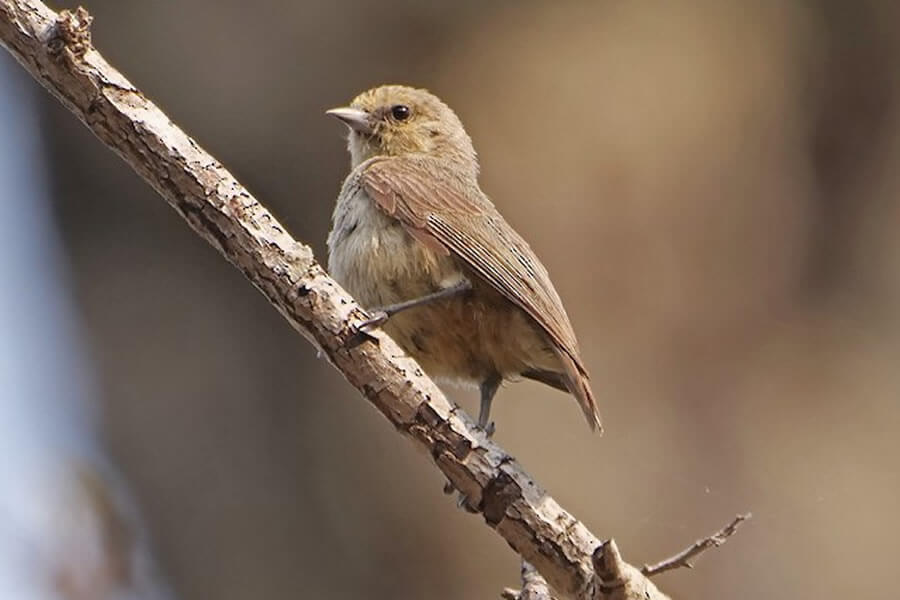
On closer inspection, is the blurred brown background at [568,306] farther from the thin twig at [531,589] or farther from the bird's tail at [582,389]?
the thin twig at [531,589]

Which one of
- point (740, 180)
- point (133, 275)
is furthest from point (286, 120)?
point (740, 180)

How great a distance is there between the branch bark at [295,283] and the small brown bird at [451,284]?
53 cm

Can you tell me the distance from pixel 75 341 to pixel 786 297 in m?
3.33

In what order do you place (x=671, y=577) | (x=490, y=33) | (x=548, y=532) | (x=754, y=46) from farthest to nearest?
(x=754, y=46)
(x=490, y=33)
(x=671, y=577)
(x=548, y=532)

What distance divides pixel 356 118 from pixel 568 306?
57.9 inches

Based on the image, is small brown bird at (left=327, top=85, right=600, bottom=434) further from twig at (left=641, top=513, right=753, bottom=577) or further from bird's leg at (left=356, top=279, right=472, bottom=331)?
twig at (left=641, top=513, right=753, bottom=577)

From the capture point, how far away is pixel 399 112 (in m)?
5.43

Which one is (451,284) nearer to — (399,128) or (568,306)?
(399,128)

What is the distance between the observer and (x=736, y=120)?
7.00 meters

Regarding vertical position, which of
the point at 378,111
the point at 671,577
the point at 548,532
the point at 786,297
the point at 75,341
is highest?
the point at 786,297

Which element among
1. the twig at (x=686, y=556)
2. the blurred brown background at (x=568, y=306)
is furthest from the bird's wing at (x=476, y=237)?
the blurred brown background at (x=568, y=306)

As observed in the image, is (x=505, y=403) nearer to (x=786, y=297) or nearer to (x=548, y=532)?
(x=786, y=297)

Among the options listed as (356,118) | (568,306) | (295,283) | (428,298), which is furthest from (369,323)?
(568,306)

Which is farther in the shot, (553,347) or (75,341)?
(75,341)
